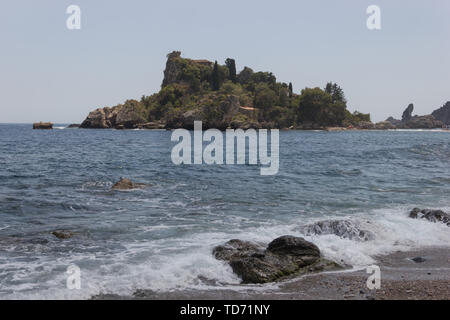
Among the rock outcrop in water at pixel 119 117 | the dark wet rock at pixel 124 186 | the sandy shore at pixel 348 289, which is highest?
the rock outcrop in water at pixel 119 117

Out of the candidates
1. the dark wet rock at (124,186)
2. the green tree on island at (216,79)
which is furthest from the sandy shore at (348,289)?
the green tree on island at (216,79)

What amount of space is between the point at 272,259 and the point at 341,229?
197 inches

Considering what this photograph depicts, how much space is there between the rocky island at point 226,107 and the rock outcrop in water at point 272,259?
5184 inches

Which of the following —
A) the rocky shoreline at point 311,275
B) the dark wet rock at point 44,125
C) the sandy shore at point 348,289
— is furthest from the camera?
the dark wet rock at point 44,125

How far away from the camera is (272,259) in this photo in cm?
1164

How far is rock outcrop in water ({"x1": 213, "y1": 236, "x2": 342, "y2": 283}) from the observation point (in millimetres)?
10883

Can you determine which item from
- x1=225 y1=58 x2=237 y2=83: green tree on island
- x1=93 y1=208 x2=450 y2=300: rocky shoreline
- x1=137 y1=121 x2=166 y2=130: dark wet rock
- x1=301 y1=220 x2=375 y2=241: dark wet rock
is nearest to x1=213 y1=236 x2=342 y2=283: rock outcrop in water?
x1=93 y1=208 x2=450 y2=300: rocky shoreline

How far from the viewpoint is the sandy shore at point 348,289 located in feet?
31.1

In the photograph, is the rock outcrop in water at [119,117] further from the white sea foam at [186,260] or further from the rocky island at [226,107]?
the white sea foam at [186,260]

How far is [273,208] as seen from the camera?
20312mm

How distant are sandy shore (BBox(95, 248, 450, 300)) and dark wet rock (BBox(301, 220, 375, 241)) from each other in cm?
315

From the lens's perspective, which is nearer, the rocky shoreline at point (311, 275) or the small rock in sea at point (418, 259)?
the rocky shoreline at point (311, 275)
